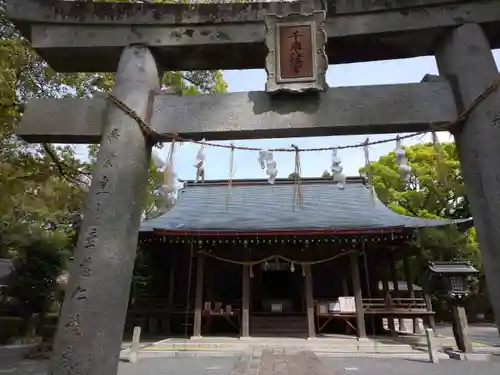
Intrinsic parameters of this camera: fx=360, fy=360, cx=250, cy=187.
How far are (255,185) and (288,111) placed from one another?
A: 611 inches

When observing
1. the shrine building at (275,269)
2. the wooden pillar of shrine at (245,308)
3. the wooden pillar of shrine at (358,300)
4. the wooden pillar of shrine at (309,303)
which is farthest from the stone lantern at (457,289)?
the wooden pillar of shrine at (245,308)

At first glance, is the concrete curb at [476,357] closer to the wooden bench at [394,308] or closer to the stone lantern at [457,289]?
the stone lantern at [457,289]

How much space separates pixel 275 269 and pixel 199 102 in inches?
468

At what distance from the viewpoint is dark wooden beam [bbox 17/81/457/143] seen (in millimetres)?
3426

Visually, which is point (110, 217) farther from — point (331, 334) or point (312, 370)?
point (331, 334)

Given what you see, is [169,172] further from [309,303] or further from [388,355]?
[309,303]

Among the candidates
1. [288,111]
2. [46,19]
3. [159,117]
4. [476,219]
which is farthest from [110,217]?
[476,219]

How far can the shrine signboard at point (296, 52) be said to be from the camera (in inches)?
140

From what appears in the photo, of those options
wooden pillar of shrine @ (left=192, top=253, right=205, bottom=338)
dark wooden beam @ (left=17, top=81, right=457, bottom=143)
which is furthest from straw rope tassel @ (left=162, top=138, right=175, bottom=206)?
wooden pillar of shrine @ (left=192, top=253, right=205, bottom=338)

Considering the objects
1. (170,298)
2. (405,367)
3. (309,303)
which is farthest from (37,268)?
(405,367)

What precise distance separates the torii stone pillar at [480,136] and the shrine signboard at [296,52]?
1.26m

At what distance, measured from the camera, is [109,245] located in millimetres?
3004

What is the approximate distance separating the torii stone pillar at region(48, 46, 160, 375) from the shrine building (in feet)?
28.8

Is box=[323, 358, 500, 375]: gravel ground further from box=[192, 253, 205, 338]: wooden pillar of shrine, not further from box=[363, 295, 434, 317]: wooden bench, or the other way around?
box=[192, 253, 205, 338]: wooden pillar of shrine
